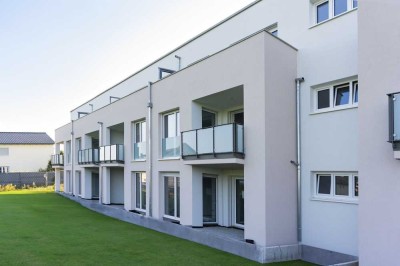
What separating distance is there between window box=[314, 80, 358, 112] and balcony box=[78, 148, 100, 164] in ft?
48.8

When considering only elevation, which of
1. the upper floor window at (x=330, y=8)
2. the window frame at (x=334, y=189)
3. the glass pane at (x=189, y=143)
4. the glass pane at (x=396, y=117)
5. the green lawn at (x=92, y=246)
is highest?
the upper floor window at (x=330, y=8)

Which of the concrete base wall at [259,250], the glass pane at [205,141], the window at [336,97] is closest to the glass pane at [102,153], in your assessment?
the concrete base wall at [259,250]

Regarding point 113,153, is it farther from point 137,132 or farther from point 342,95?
point 342,95

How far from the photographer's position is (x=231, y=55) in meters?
11.3

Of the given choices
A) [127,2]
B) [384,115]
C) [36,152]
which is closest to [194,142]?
[127,2]

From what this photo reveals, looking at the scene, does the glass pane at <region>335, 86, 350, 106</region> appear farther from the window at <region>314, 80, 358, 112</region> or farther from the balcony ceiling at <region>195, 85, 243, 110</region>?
the balcony ceiling at <region>195, 85, 243, 110</region>

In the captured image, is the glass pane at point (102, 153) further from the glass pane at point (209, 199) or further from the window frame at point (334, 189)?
the window frame at point (334, 189)

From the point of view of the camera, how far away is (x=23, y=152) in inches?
2048

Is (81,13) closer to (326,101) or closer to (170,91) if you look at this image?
(170,91)

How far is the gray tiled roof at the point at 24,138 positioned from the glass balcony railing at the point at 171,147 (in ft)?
141

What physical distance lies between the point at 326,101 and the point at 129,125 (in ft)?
34.9

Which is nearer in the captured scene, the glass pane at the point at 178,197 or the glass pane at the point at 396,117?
the glass pane at the point at 396,117

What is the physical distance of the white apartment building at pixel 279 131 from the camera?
31.5 feet

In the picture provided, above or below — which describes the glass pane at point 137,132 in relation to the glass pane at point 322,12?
below
